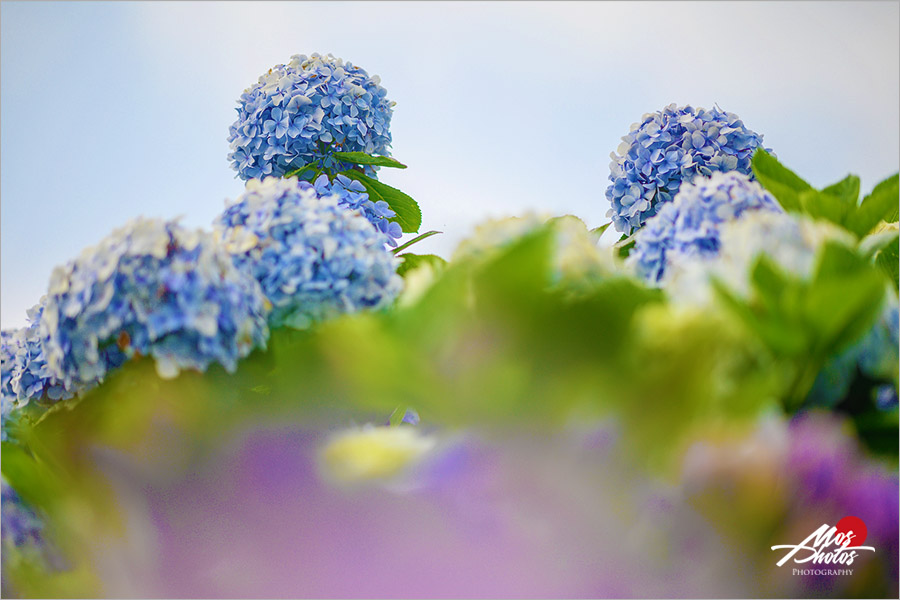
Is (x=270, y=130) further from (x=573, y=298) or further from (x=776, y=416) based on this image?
(x=776, y=416)

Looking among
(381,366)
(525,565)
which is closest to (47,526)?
(381,366)

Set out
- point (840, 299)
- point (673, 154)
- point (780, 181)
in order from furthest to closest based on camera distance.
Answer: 1. point (673, 154)
2. point (780, 181)
3. point (840, 299)

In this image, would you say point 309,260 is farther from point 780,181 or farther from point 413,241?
point 780,181

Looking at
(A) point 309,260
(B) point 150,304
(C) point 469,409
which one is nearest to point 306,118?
(A) point 309,260

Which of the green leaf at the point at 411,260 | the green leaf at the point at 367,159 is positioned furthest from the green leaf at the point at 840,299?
the green leaf at the point at 367,159

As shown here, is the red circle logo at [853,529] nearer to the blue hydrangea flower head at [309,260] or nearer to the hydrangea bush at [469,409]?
the hydrangea bush at [469,409]

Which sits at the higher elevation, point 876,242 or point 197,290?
point 876,242
